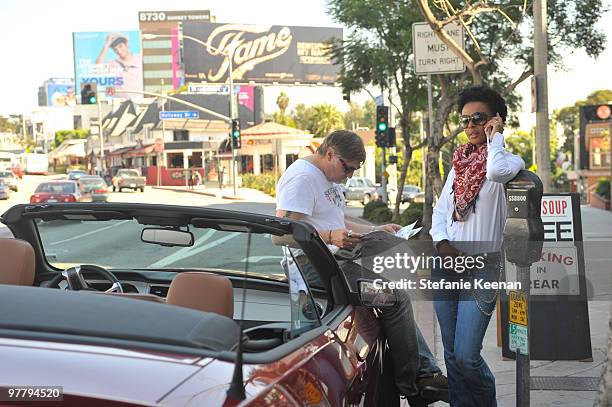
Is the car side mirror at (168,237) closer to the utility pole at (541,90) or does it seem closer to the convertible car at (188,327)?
the convertible car at (188,327)

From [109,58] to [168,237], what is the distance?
14126 centimetres

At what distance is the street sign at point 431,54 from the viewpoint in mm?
14484

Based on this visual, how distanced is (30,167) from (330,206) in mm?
103572

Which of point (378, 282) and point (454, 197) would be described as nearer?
point (378, 282)

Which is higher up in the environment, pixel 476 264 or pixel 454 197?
pixel 454 197

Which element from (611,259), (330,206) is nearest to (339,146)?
(330,206)

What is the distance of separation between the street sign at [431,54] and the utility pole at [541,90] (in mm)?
2772

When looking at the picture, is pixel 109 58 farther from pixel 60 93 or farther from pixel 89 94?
pixel 89 94

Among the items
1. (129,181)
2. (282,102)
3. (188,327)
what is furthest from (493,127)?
(282,102)

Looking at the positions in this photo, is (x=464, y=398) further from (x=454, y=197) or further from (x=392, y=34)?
(x=392, y=34)

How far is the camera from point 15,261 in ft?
11.8

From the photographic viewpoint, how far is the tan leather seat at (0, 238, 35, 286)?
3559 millimetres

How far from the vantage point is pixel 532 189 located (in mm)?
4000

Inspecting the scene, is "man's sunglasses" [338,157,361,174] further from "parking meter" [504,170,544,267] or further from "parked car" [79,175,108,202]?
"parked car" [79,175,108,202]
